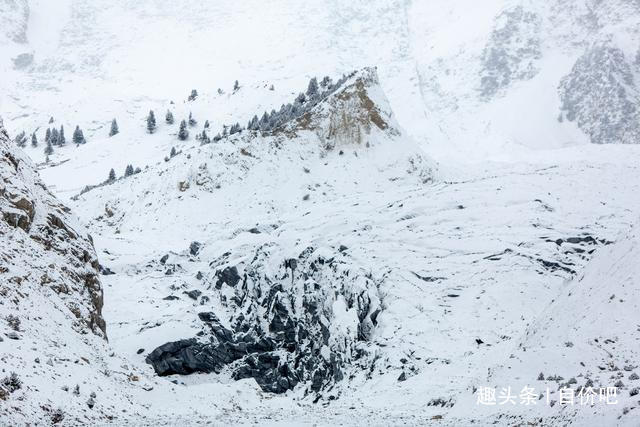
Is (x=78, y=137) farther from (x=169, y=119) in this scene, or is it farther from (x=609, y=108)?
(x=609, y=108)

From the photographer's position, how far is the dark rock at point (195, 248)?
4991cm

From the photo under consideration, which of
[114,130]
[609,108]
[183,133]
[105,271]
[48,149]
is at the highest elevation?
[183,133]

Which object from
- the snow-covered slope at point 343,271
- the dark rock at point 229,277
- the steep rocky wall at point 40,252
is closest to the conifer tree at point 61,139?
the snow-covered slope at point 343,271

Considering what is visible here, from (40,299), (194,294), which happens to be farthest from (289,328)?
(40,299)

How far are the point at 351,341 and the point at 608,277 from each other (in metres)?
14.6

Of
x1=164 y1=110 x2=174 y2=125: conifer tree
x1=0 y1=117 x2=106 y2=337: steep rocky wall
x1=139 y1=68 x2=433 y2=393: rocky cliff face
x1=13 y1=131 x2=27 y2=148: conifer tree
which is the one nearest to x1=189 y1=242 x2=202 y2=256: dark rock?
x1=139 y1=68 x2=433 y2=393: rocky cliff face

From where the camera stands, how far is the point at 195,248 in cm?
5028

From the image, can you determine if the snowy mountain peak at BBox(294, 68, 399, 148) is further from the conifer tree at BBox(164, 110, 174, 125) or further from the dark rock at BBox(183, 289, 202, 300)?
the conifer tree at BBox(164, 110, 174, 125)

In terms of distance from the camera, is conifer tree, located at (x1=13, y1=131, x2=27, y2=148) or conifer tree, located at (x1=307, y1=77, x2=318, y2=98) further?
conifer tree, located at (x1=13, y1=131, x2=27, y2=148)

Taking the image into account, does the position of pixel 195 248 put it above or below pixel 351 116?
below

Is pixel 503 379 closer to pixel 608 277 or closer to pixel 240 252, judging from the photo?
pixel 608 277

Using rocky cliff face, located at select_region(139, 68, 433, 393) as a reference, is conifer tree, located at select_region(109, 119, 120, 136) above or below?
above

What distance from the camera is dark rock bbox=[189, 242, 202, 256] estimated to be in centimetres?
4991

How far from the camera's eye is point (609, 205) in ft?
160
